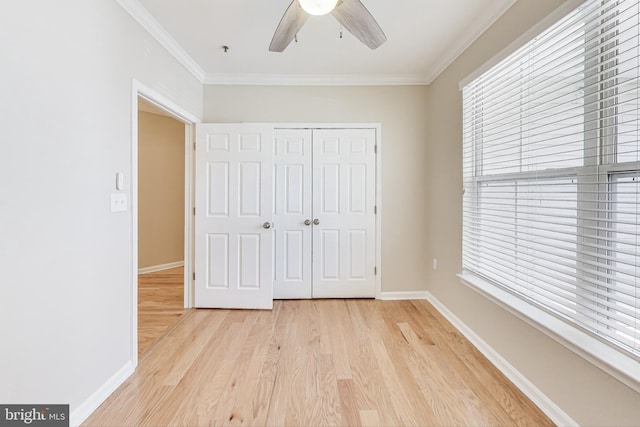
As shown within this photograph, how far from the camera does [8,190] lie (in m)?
1.21

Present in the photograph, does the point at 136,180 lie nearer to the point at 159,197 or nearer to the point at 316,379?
the point at 316,379

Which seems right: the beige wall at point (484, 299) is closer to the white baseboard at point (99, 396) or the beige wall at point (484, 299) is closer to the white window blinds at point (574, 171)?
the white window blinds at point (574, 171)

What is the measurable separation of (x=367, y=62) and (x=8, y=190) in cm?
290

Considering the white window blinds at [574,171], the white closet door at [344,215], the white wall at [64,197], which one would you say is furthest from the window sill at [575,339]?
the white wall at [64,197]

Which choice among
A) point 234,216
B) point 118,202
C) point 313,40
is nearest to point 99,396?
point 118,202

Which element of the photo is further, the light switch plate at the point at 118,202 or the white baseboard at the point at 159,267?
the white baseboard at the point at 159,267

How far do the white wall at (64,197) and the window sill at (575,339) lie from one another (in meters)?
2.56

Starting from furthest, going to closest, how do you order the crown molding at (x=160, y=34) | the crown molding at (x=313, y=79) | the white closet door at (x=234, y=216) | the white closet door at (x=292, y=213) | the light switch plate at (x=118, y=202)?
the white closet door at (x=292, y=213) < the crown molding at (x=313, y=79) < the white closet door at (x=234, y=216) < the crown molding at (x=160, y=34) < the light switch plate at (x=118, y=202)

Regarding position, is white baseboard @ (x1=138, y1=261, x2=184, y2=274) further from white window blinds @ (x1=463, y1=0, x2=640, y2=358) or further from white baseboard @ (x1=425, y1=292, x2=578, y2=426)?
white window blinds @ (x1=463, y1=0, x2=640, y2=358)

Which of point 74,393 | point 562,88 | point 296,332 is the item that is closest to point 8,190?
point 74,393

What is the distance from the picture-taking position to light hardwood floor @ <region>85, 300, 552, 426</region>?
1.62 m

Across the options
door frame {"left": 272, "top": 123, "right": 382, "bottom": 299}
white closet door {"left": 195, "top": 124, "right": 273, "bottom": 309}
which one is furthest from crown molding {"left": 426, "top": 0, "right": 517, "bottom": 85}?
white closet door {"left": 195, "top": 124, "right": 273, "bottom": 309}

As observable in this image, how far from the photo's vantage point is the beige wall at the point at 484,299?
1350 mm

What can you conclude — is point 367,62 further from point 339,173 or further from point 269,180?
point 269,180
